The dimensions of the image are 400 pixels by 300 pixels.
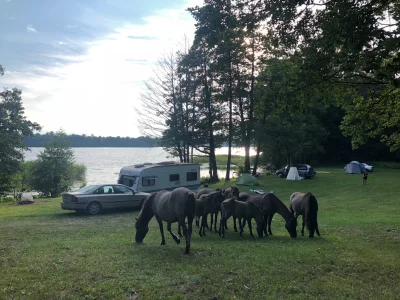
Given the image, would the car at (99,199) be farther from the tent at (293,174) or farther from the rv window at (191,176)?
the tent at (293,174)

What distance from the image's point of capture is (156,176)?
22.9m

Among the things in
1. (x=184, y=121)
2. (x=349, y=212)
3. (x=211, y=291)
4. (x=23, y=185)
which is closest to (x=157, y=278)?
(x=211, y=291)

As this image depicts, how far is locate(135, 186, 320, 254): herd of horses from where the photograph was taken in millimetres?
9438

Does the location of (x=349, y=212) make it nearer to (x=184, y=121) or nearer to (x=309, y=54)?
(x=309, y=54)

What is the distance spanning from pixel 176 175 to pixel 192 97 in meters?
18.4

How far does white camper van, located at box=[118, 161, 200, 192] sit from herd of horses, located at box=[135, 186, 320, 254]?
9.23m

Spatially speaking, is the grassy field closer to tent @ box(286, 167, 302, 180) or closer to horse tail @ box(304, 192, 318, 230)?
horse tail @ box(304, 192, 318, 230)

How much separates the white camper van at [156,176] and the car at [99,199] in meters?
2.10

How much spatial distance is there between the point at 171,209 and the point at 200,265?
8.34ft

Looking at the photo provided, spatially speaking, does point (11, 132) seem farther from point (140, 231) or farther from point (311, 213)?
point (311, 213)

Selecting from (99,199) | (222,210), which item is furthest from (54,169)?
(222,210)

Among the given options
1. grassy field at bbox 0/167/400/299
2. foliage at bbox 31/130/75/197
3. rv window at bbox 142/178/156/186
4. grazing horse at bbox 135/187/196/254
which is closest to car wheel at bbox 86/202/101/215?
rv window at bbox 142/178/156/186

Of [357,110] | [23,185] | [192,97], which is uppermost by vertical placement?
[192,97]

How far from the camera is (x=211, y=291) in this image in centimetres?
596
